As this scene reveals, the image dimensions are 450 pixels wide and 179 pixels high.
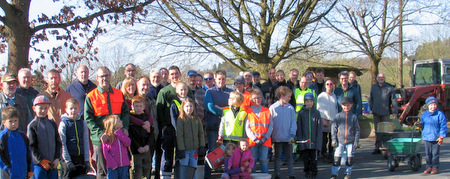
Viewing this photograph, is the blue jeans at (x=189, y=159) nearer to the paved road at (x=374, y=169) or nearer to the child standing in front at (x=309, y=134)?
the paved road at (x=374, y=169)

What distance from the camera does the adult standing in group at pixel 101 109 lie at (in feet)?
18.2

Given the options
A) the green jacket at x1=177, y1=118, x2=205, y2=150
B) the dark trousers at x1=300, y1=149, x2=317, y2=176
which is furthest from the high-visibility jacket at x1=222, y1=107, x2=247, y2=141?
the dark trousers at x1=300, y1=149, x2=317, y2=176

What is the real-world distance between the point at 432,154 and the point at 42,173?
651cm

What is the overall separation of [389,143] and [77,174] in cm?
551

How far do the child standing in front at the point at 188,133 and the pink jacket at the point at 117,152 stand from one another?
91 cm

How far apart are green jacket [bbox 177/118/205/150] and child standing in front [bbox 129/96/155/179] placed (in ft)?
1.38

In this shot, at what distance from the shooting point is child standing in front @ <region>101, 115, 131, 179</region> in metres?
5.47


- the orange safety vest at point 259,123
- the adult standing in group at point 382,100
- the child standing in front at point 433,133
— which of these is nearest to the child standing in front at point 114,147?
the orange safety vest at point 259,123

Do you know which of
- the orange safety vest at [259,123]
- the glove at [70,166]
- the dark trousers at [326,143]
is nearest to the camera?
the glove at [70,166]

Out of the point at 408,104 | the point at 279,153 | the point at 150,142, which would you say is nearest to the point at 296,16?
the point at 408,104

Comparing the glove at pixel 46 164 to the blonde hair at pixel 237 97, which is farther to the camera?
the blonde hair at pixel 237 97

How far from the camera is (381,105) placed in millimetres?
9812

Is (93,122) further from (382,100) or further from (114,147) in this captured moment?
(382,100)

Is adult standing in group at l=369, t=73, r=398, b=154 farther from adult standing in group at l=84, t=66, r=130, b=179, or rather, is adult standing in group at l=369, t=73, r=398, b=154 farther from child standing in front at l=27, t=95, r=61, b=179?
child standing in front at l=27, t=95, r=61, b=179
